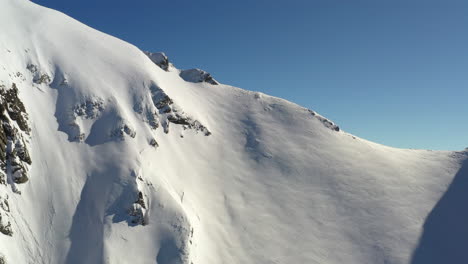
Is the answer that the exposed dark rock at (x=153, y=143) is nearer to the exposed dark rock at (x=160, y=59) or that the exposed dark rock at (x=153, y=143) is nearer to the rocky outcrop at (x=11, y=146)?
the rocky outcrop at (x=11, y=146)

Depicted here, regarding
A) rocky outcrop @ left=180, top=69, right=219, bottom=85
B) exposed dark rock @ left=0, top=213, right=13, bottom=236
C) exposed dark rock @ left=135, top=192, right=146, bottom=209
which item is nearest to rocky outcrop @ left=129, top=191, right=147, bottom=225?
exposed dark rock @ left=135, top=192, right=146, bottom=209

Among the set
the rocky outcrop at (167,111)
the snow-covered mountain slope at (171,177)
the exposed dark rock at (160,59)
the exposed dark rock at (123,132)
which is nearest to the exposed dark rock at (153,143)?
the snow-covered mountain slope at (171,177)

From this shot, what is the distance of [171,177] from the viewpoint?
3647 cm

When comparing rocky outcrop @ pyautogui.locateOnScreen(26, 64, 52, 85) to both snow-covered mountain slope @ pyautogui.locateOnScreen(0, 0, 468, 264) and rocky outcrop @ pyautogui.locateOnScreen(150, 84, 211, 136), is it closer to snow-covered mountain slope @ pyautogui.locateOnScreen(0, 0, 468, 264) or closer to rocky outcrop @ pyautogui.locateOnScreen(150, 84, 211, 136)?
snow-covered mountain slope @ pyautogui.locateOnScreen(0, 0, 468, 264)

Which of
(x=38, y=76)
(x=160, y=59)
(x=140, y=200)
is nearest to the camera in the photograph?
(x=140, y=200)

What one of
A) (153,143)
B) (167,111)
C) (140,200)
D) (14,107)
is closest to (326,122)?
(167,111)

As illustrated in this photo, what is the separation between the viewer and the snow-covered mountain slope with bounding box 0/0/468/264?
28.3 metres

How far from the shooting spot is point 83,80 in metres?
38.2

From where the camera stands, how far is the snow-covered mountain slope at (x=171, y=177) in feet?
92.9

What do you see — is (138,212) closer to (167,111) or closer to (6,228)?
(6,228)

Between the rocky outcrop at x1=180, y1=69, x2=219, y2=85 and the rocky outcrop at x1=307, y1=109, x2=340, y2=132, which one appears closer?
the rocky outcrop at x1=307, y1=109, x2=340, y2=132

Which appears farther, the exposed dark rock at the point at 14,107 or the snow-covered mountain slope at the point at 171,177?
the exposed dark rock at the point at 14,107

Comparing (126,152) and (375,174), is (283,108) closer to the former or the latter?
(375,174)

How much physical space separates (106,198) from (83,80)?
48.7 feet
